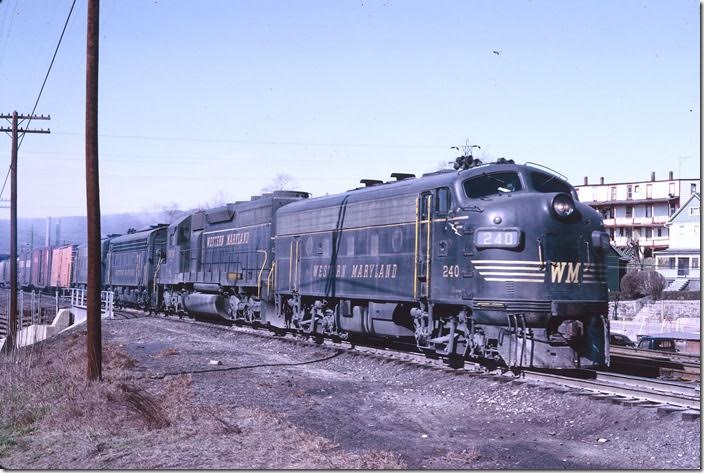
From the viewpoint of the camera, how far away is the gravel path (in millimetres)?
9047

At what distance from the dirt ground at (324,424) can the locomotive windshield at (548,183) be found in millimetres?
3998

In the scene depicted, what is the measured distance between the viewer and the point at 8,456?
31.8 ft

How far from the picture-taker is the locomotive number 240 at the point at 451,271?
14.9 meters

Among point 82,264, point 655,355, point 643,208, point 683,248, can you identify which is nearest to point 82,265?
point 82,264

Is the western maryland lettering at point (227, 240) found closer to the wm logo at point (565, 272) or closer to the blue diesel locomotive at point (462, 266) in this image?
the blue diesel locomotive at point (462, 266)

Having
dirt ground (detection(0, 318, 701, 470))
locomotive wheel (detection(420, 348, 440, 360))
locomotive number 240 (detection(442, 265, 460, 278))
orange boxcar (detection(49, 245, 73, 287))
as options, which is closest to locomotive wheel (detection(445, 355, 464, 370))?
dirt ground (detection(0, 318, 701, 470))

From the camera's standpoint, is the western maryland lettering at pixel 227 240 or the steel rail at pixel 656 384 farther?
the western maryland lettering at pixel 227 240

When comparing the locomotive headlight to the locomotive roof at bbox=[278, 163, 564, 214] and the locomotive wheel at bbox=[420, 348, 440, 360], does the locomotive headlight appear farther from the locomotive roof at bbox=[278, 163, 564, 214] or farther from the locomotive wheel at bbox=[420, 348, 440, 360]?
the locomotive wheel at bbox=[420, 348, 440, 360]

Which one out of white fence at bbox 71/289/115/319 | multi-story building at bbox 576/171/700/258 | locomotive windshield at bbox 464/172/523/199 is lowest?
white fence at bbox 71/289/115/319

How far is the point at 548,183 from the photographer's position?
1513cm

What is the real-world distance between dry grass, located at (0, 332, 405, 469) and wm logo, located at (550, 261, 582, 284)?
578cm

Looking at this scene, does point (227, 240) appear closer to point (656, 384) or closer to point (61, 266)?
point (656, 384)

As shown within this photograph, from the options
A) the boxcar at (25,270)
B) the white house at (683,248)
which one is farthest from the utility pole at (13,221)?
the white house at (683,248)

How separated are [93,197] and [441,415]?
302 inches
